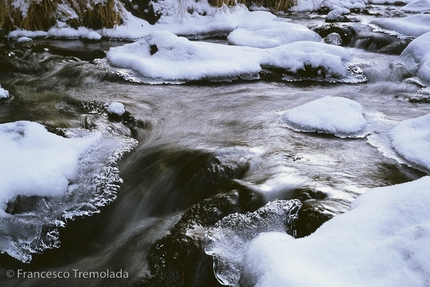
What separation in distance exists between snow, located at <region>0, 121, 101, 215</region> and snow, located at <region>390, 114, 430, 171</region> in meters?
2.31

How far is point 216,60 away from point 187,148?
2.20 m

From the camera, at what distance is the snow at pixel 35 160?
2318mm

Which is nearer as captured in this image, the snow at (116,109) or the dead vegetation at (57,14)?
the snow at (116,109)

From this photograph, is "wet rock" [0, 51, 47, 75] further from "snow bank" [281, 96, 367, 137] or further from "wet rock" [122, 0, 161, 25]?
"snow bank" [281, 96, 367, 137]

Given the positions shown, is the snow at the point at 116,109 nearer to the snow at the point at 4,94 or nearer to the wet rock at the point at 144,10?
the snow at the point at 4,94

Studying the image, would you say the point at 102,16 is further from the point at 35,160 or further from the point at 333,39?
the point at 35,160

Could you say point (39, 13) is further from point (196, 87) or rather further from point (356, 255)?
point (356, 255)

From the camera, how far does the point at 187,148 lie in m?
3.12

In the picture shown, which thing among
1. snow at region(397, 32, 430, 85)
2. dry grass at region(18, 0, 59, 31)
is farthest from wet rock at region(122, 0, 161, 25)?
snow at region(397, 32, 430, 85)

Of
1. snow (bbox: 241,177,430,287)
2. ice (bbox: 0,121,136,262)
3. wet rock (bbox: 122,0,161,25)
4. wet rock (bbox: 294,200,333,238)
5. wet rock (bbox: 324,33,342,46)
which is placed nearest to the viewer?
snow (bbox: 241,177,430,287)

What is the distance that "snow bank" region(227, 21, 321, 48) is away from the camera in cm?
600

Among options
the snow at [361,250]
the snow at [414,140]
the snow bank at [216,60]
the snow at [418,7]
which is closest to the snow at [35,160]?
the snow at [361,250]

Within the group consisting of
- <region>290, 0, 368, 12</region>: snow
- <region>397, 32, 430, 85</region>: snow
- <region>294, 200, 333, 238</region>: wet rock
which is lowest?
<region>294, 200, 333, 238</region>: wet rock

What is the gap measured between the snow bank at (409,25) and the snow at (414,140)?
3906mm
